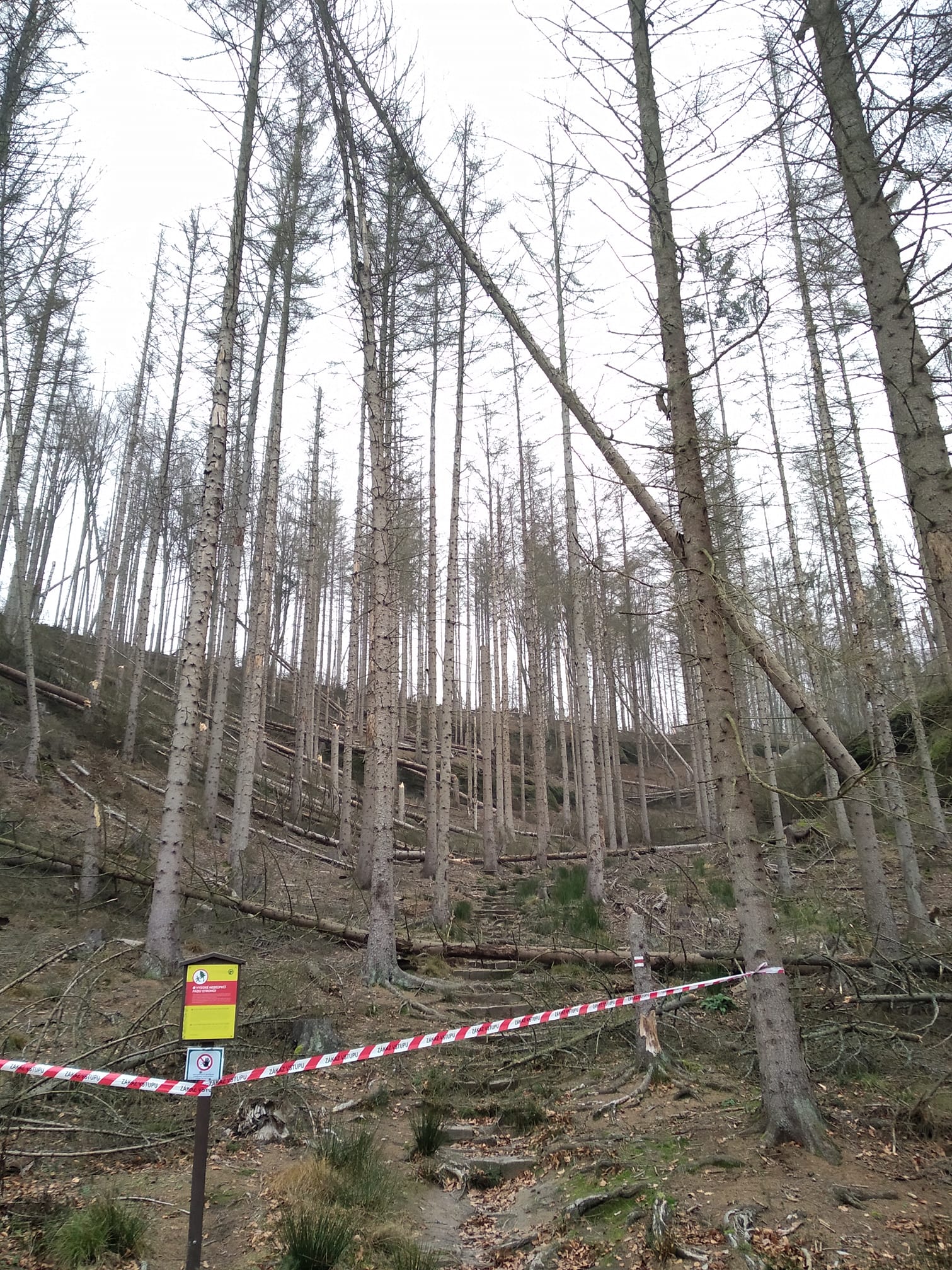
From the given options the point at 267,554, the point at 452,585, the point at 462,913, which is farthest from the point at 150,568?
the point at 462,913

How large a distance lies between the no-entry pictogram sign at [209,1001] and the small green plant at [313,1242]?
2.87 feet

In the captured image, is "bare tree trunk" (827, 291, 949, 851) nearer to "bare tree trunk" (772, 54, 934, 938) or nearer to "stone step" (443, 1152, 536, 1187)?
"bare tree trunk" (772, 54, 934, 938)

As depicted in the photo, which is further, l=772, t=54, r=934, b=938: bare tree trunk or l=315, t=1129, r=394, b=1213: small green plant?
l=772, t=54, r=934, b=938: bare tree trunk

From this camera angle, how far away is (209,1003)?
2977 millimetres

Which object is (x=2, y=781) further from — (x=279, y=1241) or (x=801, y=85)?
(x=801, y=85)

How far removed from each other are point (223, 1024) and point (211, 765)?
1242 centimetres

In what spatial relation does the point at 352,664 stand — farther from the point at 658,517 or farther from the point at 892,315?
the point at 892,315

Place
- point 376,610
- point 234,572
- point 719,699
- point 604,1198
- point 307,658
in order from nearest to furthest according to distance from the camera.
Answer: point 604,1198
point 719,699
point 376,610
point 234,572
point 307,658

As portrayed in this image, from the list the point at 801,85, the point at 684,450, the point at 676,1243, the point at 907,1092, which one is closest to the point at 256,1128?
the point at 676,1243

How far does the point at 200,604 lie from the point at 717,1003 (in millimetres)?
6846


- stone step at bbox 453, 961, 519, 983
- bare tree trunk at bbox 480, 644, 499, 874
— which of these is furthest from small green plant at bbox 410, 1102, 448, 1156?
bare tree trunk at bbox 480, 644, 499, 874

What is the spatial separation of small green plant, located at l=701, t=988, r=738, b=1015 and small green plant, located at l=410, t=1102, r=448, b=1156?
2.68 metres

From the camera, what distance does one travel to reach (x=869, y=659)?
799 cm

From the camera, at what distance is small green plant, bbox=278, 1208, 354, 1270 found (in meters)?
2.89
